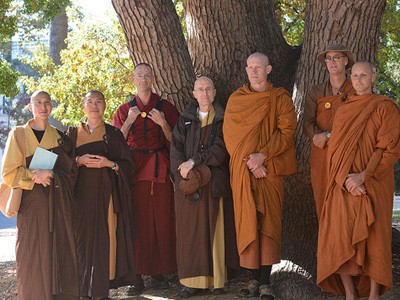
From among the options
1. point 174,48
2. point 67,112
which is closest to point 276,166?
point 174,48

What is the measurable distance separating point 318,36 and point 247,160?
1652mm

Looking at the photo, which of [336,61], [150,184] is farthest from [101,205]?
[336,61]

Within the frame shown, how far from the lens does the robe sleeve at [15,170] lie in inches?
235

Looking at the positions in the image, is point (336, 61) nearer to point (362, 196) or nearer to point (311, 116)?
point (311, 116)

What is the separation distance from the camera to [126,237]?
21.5 ft

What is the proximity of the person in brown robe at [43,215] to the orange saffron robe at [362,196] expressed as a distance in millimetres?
2084

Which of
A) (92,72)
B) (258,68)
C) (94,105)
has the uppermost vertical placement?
(92,72)

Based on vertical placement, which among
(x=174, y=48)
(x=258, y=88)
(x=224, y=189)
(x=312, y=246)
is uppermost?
(x=174, y=48)

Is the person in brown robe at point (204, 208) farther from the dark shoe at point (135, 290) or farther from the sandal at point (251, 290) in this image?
the dark shoe at point (135, 290)

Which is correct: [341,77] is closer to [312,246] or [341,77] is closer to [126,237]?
[312,246]

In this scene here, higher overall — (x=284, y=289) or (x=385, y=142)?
(x=385, y=142)

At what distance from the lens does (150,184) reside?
6.82 metres

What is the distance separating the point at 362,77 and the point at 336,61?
525 millimetres

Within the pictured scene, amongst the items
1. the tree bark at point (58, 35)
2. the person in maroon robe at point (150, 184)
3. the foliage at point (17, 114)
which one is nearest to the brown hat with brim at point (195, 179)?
the person in maroon robe at point (150, 184)
